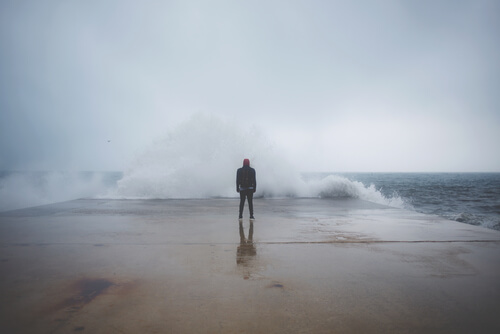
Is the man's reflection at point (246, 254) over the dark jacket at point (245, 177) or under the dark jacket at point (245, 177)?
under

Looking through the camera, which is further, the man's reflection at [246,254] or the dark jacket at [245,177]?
the dark jacket at [245,177]

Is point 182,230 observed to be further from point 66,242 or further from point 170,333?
point 170,333

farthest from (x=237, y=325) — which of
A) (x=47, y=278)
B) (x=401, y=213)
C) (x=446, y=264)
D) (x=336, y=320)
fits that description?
(x=401, y=213)

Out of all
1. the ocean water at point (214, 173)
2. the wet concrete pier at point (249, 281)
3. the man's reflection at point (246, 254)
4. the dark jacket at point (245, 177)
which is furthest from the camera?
the ocean water at point (214, 173)

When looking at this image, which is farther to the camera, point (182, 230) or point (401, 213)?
point (401, 213)

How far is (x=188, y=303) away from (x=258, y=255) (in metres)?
1.43

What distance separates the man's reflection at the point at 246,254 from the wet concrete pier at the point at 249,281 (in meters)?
0.02

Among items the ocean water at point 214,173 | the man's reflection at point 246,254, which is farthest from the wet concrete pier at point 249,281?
the ocean water at point 214,173

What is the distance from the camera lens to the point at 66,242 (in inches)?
157

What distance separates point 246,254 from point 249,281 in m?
0.89

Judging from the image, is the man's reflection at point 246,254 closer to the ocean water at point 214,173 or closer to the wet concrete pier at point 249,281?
the wet concrete pier at point 249,281

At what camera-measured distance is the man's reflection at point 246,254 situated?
2.92 metres

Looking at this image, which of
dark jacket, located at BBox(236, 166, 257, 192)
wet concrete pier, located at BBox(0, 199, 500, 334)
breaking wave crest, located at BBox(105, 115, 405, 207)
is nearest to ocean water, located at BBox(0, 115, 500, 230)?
breaking wave crest, located at BBox(105, 115, 405, 207)

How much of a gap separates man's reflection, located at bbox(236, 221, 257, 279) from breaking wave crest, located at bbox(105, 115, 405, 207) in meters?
9.52
